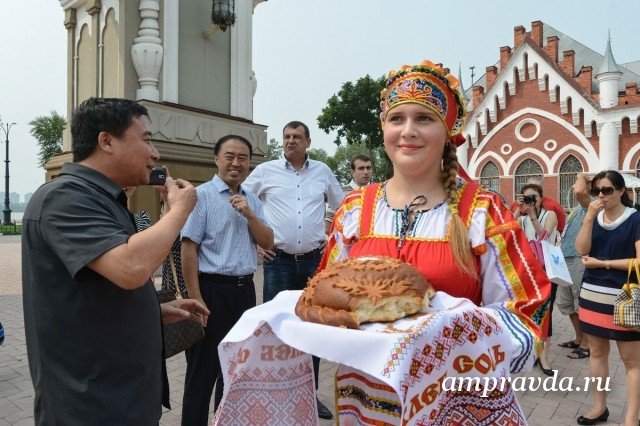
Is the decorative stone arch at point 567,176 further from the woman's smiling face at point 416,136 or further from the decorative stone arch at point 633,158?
the woman's smiling face at point 416,136

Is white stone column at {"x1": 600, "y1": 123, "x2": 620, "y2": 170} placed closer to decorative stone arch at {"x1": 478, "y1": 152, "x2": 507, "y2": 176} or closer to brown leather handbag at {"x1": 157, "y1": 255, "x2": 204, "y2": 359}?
decorative stone arch at {"x1": 478, "y1": 152, "x2": 507, "y2": 176}

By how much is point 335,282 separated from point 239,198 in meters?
1.93

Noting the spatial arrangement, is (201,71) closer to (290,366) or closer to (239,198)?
(239,198)

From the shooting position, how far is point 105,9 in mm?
9562

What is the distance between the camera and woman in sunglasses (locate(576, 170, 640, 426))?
362cm

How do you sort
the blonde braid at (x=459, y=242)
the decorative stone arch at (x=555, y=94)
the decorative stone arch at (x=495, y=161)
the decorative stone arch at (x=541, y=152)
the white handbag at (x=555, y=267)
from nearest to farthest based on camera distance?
the blonde braid at (x=459, y=242) < the white handbag at (x=555, y=267) < the decorative stone arch at (x=541, y=152) < the decorative stone arch at (x=555, y=94) < the decorative stone arch at (x=495, y=161)

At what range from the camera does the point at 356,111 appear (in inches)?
1267

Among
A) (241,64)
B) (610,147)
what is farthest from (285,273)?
(610,147)

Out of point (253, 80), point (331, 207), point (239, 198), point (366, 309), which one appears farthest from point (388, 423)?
point (253, 80)

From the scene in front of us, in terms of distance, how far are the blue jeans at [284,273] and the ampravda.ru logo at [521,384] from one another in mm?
1933

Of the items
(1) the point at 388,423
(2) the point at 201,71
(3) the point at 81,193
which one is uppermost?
(2) the point at 201,71

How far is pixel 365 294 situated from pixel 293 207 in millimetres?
2987

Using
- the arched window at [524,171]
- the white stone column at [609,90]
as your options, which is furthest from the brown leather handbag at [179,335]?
the white stone column at [609,90]

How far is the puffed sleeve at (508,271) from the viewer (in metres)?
1.62
